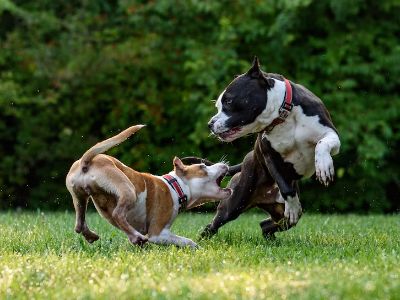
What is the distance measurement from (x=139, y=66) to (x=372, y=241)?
9248mm

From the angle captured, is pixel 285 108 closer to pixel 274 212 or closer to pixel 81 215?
pixel 274 212

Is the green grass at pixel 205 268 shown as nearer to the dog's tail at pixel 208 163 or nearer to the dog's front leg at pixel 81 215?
the dog's front leg at pixel 81 215

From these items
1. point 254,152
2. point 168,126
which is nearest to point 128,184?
point 254,152

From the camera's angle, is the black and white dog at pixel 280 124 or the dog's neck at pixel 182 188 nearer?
the black and white dog at pixel 280 124

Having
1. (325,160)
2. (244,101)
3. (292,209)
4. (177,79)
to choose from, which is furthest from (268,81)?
(177,79)

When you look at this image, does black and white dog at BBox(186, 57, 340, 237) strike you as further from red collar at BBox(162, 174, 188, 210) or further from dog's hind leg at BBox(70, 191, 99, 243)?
dog's hind leg at BBox(70, 191, 99, 243)

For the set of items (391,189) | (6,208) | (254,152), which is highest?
(254,152)

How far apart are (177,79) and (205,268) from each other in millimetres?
10685

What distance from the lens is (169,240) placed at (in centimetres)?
639

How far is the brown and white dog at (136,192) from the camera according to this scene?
6.01m

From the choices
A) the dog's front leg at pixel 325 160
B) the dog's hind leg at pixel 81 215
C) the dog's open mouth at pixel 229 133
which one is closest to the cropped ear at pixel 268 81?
the dog's open mouth at pixel 229 133

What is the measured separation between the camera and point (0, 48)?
1567cm

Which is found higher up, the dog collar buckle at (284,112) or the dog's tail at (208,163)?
the dog collar buckle at (284,112)

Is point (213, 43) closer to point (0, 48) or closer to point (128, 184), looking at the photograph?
point (0, 48)
